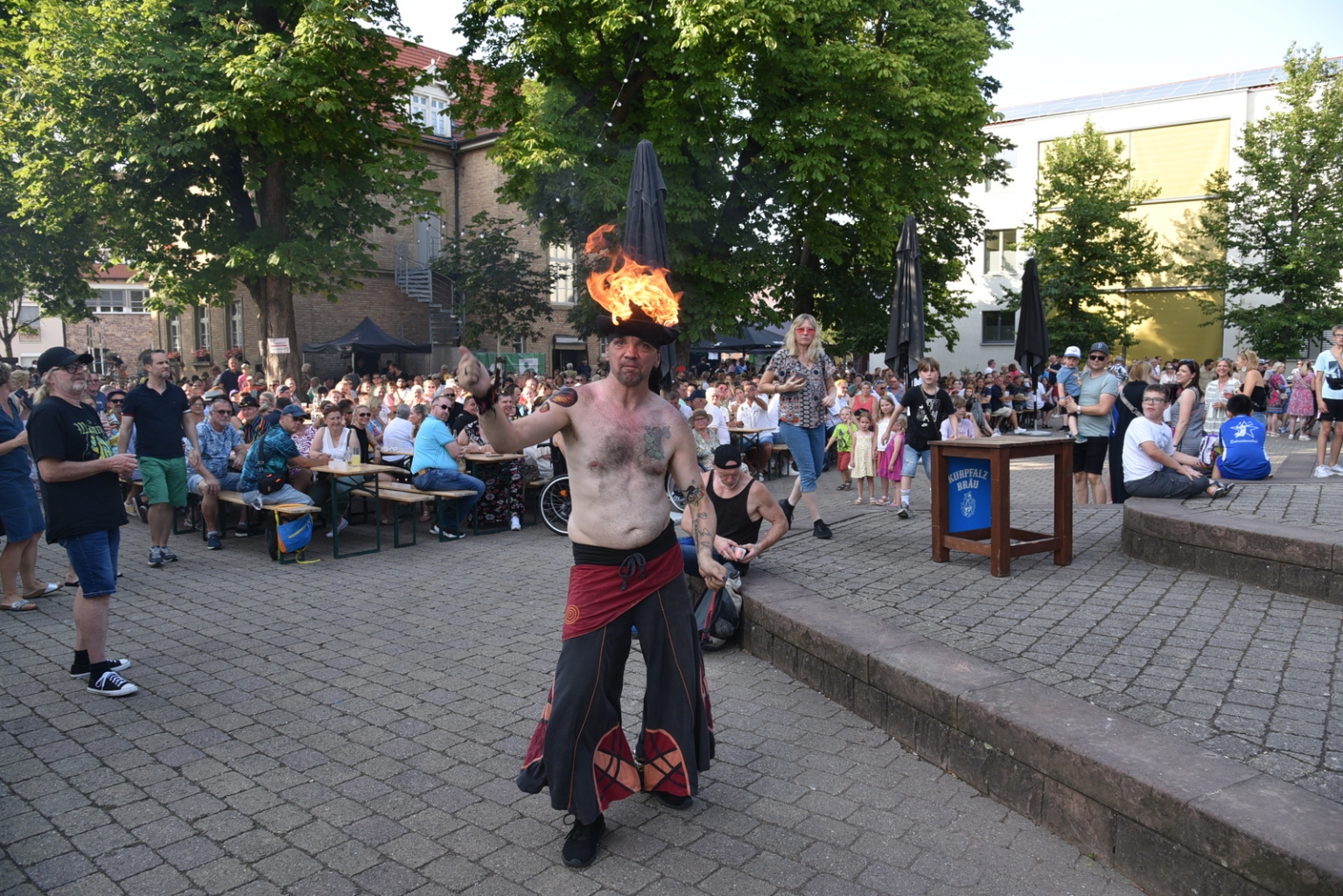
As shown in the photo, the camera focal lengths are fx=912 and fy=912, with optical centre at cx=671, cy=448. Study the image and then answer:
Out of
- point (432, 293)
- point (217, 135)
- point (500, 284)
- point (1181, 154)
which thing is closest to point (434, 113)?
point (432, 293)

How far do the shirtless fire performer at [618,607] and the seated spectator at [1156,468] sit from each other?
524 centimetres

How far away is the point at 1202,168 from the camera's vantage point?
37.0 meters

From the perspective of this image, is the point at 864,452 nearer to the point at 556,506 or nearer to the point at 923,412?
the point at 923,412

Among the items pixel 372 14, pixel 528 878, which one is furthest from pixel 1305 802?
pixel 372 14

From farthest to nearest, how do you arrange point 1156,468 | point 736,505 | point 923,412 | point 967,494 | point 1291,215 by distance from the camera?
point 1291,215, point 923,412, point 1156,468, point 967,494, point 736,505

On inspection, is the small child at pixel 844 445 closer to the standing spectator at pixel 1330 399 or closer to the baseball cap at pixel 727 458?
the standing spectator at pixel 1330 399

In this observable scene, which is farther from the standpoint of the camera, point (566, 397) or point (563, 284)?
point (563, 284)

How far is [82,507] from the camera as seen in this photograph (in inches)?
205

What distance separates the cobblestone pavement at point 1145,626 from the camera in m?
3.69

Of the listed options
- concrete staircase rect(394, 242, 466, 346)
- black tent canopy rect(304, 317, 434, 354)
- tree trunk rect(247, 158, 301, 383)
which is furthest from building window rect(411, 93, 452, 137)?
tree trunk rect(247, 158, 301, 383)

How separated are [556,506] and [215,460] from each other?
3855 millimetres

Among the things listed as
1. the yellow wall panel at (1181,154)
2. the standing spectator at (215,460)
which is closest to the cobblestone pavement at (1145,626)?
the standing spectator at (215,460)

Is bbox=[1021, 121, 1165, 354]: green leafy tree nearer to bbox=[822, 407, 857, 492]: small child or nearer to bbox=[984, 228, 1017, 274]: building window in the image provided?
bbox=[984, 228, 1017, 274]: building window

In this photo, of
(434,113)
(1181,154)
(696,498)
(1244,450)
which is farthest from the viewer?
(434,113)
